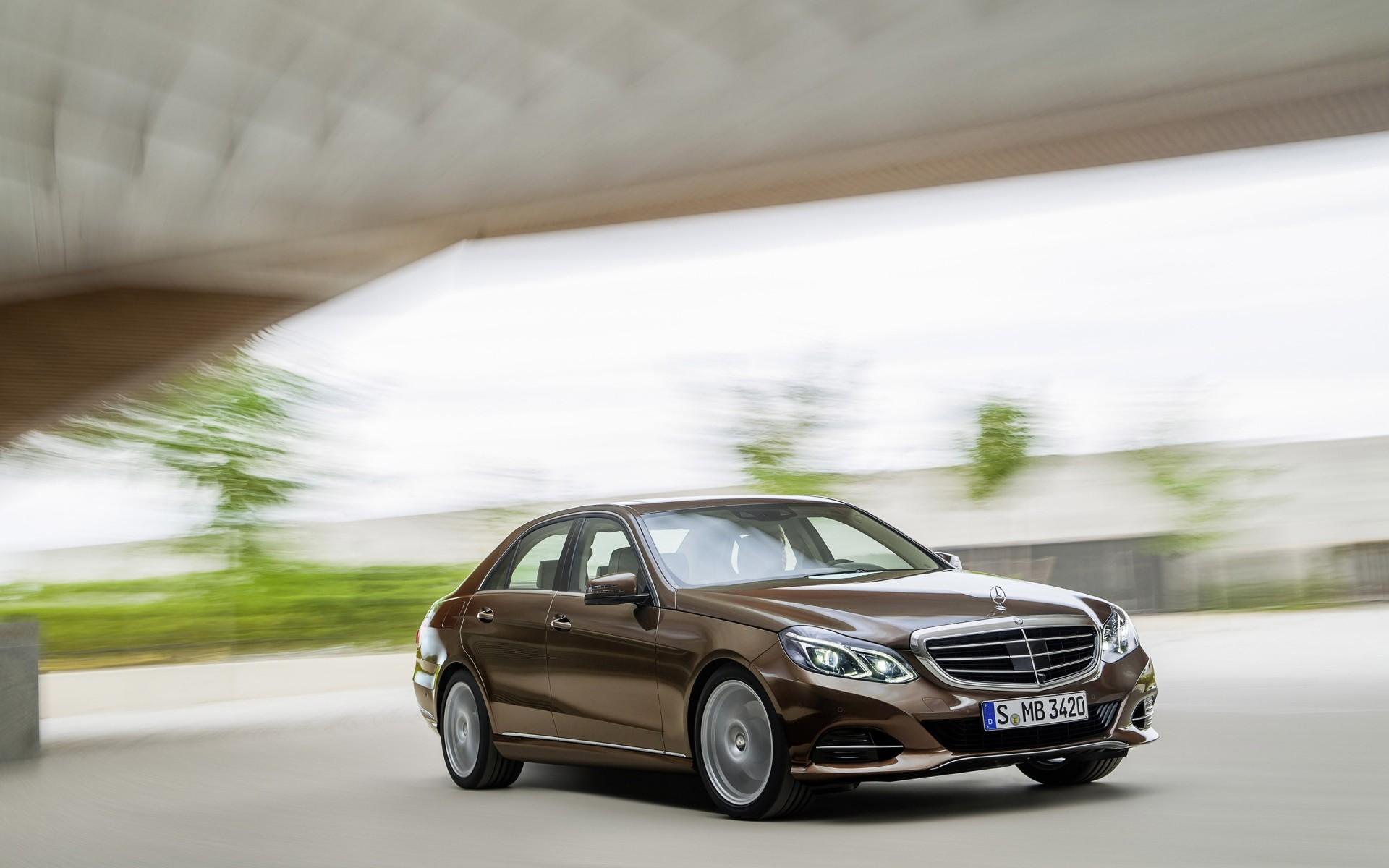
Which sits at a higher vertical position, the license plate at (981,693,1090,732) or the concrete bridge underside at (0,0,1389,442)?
the concrete bridge underside at (0,0,1389,442)

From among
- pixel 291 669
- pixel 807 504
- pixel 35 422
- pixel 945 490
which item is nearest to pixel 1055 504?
pixel 945 490

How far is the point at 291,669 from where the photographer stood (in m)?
27.4

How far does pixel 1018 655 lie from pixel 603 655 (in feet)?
6.91

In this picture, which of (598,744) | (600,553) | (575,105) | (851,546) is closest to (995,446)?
(575,105)

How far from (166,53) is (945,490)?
1049 inches

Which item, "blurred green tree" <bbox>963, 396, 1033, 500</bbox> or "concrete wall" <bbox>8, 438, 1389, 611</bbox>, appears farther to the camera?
"blurred green tree" <bbox>963, 396, 1033, 500</bbox>

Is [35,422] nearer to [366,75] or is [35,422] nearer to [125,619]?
[125,619]

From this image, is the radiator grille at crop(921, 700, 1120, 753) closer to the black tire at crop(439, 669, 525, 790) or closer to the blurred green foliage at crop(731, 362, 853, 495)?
the black tire at crop(439, 669, 525, 790)

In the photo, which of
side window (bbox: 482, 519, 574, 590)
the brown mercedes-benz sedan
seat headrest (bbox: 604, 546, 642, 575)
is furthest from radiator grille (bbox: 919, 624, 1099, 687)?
side window (bbox: 482, 519, 574, 590)

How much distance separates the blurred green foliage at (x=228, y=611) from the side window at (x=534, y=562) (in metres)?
21.0

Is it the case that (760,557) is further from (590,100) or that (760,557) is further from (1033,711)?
(590,100)

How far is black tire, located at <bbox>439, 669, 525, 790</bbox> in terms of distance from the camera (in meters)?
9.35

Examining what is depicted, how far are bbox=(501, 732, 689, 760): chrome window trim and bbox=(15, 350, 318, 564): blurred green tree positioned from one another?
22.9 meters

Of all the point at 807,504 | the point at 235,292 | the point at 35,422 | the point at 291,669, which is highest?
the point at 235,292
